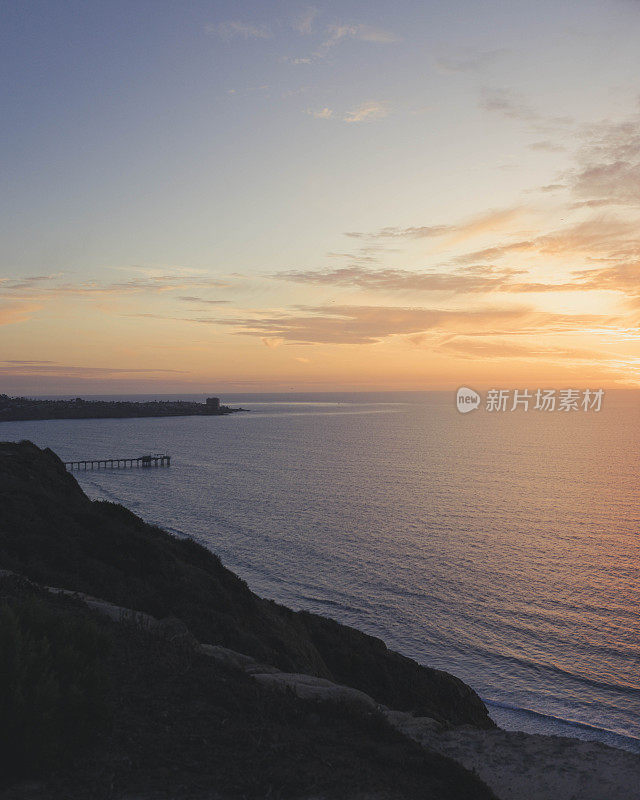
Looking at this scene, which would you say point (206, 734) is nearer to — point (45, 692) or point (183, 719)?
point (183, 719)

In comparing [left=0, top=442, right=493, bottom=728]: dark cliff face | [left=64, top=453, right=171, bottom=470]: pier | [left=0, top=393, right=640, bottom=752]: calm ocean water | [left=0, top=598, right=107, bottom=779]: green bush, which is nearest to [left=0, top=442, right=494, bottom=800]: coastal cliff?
[left=0, top=598, right=107, bottom=779]: green bush

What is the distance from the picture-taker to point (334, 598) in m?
34.9

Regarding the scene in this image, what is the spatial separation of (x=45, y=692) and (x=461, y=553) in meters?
41.5

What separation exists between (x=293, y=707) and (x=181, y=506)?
55472 mm

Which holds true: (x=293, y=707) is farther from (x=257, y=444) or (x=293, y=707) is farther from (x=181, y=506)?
(x=257, y=444)

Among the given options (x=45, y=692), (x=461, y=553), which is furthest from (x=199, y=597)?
(x=461, y=553)

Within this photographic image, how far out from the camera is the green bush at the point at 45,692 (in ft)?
21.6

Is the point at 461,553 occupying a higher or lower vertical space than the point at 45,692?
lower

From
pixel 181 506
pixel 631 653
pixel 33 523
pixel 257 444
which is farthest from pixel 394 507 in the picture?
pixel 257 444

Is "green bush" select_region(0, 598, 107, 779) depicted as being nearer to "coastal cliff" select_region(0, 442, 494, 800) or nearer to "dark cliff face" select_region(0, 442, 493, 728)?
"coastal cliff" select_region(0, 442, 494, 800)

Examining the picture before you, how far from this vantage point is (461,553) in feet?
146

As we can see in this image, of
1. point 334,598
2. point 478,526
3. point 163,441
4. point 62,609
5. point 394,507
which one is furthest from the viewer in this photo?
point 163,441

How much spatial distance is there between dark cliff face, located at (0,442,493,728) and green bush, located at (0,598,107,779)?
7.86 metres

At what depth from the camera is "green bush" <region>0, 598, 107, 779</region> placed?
658 cm
